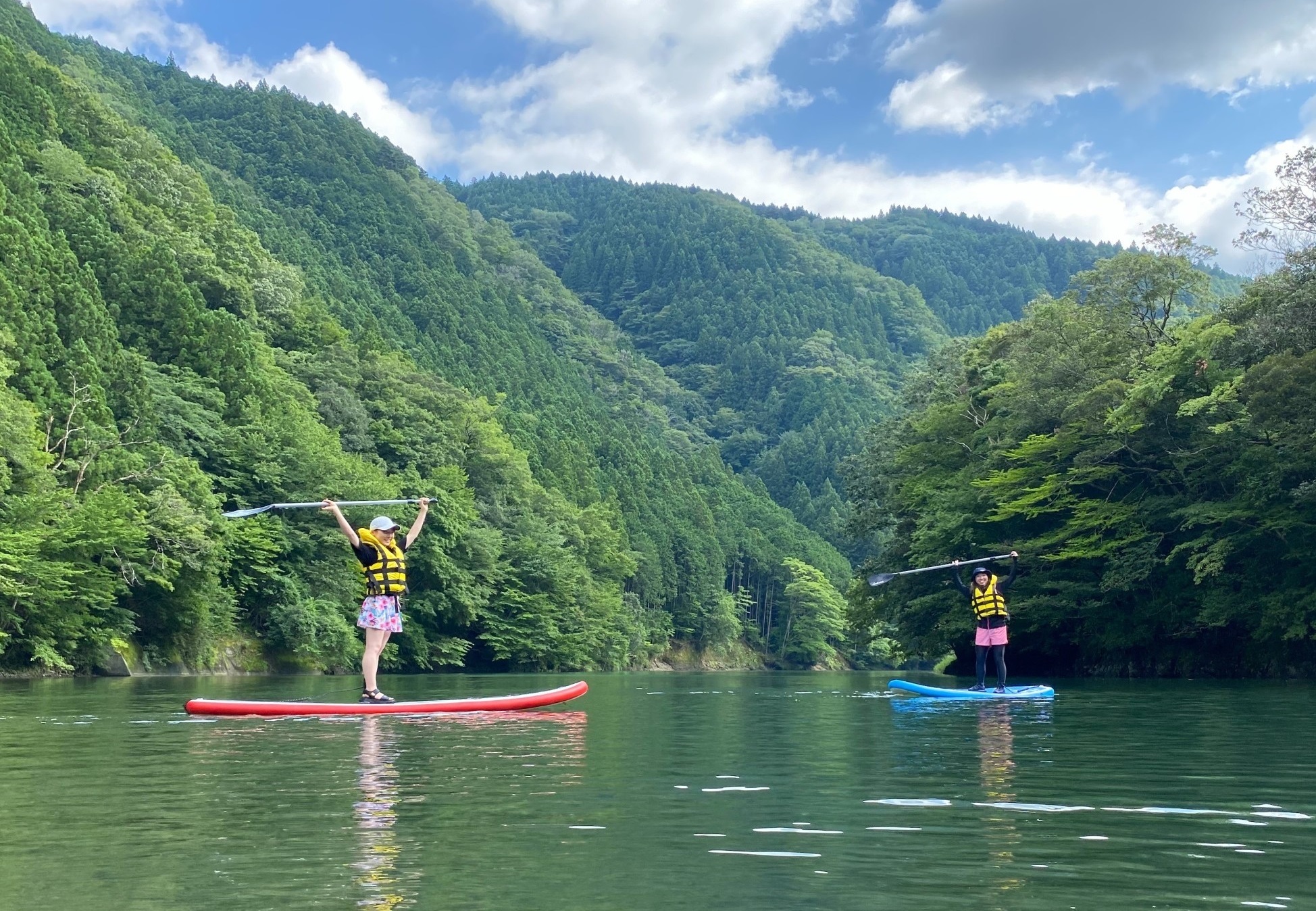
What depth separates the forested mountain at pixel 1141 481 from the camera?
40000 mm

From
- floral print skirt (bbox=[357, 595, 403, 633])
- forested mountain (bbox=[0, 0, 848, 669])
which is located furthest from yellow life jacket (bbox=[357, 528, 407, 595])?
forested mountain (bbox=[0, 0, 848, 669])

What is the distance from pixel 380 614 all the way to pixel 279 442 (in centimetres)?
4861

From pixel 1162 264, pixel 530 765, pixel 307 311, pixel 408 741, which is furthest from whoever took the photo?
pixel 307 311

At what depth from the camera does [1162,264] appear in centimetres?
4859

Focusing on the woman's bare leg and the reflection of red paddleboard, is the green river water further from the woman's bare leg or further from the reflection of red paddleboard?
the woman's bare leg

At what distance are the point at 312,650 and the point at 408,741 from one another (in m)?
46.8

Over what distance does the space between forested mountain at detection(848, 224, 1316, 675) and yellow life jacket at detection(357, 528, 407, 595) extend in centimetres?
2593

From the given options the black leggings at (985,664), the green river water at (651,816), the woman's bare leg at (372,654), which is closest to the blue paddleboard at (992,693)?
the black leggings at (985,664)

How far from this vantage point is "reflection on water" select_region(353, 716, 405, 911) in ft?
24.3

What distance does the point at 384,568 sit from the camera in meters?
21.1

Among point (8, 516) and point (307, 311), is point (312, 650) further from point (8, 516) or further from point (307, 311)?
point (307, 311)

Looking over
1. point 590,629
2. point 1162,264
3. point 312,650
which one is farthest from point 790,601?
point 1162,264

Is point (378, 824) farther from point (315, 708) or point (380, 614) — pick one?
point (380, 614)

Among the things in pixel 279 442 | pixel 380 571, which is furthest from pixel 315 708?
pixel 279 442
